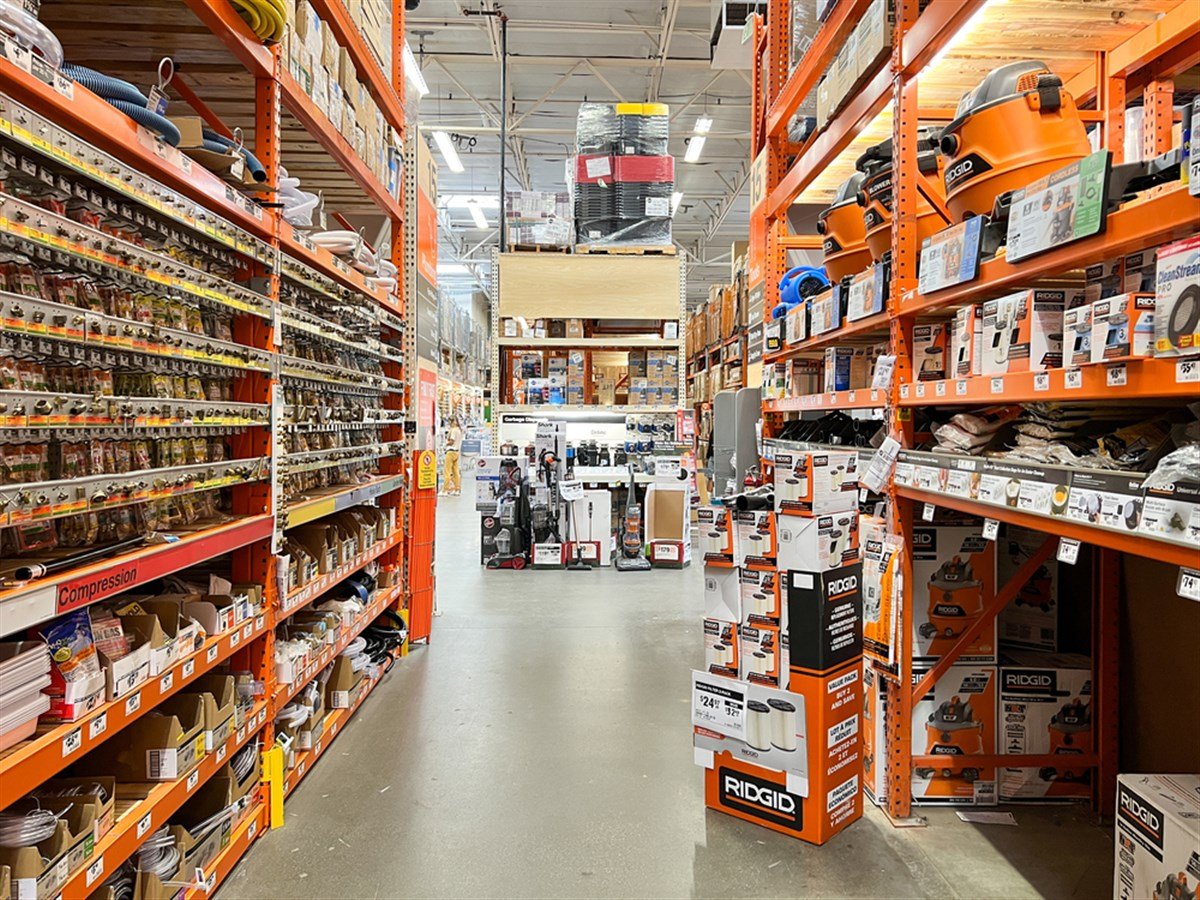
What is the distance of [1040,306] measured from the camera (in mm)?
2111

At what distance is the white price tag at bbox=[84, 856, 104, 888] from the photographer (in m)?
1.73

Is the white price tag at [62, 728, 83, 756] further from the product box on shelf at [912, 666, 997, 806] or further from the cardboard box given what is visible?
the product box on shelf at [912, 666, 997, 806]

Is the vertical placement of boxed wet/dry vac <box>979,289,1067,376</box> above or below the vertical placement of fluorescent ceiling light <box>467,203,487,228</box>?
below

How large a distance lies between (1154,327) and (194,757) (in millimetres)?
2700

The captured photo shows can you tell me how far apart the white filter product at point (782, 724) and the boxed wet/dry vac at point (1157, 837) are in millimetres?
943

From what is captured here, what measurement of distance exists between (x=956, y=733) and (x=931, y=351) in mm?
1472

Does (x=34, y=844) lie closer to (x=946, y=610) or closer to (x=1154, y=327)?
(x=1154, y=327)

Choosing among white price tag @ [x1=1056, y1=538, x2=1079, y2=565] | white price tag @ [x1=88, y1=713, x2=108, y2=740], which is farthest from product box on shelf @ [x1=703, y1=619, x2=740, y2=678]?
white price tag @ [x1=88, y1=713, x2=108, y2=740]

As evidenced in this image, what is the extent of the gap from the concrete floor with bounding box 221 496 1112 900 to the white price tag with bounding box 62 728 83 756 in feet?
3.10

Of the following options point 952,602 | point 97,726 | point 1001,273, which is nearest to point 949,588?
point 952,602

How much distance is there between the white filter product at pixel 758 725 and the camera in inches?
107

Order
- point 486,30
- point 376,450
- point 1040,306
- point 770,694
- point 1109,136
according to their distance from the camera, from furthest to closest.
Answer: point 486,30 < point 376,450 < point 770,694 < point 1109,136 < point 1040,306

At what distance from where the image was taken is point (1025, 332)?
7.06ft

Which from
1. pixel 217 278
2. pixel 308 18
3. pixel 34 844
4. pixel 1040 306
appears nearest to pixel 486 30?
pixel 308 18
